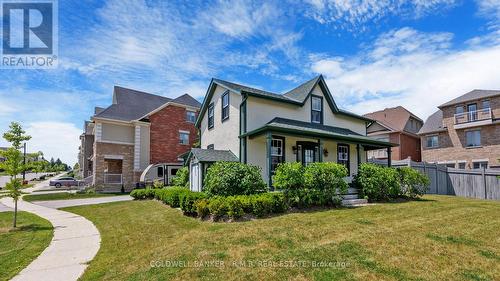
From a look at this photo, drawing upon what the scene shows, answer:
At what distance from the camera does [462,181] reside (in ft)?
60.7

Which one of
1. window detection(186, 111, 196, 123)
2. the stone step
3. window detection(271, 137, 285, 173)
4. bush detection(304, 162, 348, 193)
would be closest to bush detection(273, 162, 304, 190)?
bush detection(304, 162, 348, 193)

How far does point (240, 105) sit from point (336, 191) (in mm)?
6765

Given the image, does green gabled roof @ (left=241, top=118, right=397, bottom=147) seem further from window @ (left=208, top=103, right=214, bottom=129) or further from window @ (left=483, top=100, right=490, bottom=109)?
window @ (left=483, top=100, right=490, bottom=109)

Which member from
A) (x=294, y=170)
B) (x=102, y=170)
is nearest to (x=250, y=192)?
(x=294, y=170)

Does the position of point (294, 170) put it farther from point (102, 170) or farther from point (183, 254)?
point (102, 170)

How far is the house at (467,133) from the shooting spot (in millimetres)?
25781

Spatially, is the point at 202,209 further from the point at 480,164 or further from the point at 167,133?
the point at 480,164

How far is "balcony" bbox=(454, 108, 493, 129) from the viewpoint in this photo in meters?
26.0

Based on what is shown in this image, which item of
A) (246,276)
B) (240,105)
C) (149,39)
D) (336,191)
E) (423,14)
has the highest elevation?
(423,14)

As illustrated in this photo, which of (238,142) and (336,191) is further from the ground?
(238,142)

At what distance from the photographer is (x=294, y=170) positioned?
34.1 ft

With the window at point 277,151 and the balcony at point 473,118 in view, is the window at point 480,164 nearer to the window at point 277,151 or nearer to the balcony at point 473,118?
A: the balcony at point 473,118

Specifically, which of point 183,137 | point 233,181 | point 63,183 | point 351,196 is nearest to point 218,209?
point 233,181

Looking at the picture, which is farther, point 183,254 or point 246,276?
point 183,254
